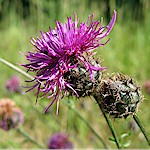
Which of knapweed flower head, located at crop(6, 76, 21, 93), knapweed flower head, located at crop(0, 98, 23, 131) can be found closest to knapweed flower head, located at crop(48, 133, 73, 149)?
knapweed flower head, located at crop(0, 98, 23, 131)

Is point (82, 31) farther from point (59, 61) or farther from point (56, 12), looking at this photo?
point (56, 12)

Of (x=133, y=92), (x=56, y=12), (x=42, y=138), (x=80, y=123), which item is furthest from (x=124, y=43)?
(x=133, y=92)

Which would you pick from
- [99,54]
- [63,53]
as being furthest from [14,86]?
[63,53]

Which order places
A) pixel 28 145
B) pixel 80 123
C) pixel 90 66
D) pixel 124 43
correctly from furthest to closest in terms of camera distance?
pixel 124 43
pixel 80 123
pixel 28 145
pixel 90 66

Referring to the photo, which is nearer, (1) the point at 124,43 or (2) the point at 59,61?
(2) the point at 59,61

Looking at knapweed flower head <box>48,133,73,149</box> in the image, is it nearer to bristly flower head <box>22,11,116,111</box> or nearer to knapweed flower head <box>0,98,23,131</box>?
knapweed flower head <box>0,98,23,131</box>

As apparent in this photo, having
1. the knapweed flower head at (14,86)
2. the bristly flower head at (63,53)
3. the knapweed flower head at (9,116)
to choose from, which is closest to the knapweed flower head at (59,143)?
the knapweed flower head at (9,116)

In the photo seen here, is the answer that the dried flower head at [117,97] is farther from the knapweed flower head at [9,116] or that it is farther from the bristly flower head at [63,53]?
the knapweed flower head at [9,116]

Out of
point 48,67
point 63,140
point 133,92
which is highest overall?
point 48,67
